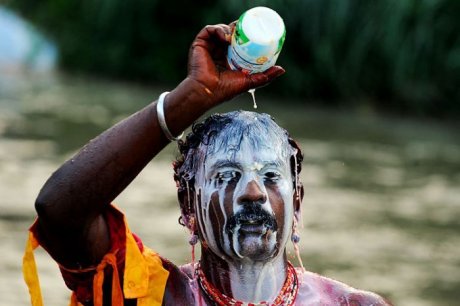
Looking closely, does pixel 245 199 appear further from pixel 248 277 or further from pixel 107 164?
pixel 107 164

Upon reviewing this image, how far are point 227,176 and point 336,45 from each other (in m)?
10.9

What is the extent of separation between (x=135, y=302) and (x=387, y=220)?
5524 millimetres

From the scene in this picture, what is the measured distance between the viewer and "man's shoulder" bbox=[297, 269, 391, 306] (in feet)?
11.3

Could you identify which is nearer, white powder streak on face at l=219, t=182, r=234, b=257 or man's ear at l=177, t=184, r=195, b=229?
white powder streak on face at l=219, t=182, r=234, b=257

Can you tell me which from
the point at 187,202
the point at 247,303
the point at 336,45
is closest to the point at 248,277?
the point at 247,303

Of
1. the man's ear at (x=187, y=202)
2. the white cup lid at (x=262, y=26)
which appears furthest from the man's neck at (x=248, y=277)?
the white cup lid at (x=262, y=26)

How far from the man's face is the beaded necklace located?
0.14 metres

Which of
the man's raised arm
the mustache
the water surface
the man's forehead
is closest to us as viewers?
the man's raised arm

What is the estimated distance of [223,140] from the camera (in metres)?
3.27

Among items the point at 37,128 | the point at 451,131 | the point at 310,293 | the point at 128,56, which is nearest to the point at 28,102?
the point at 37,128

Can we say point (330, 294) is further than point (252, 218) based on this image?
Yes

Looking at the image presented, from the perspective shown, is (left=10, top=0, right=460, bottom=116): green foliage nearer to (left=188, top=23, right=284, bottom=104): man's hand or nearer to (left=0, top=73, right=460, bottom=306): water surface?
(left=0, top=73, right=460, bottom=306): water surface

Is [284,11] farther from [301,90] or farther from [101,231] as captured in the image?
[101,231]

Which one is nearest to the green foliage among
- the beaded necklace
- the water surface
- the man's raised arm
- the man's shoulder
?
the water surface
